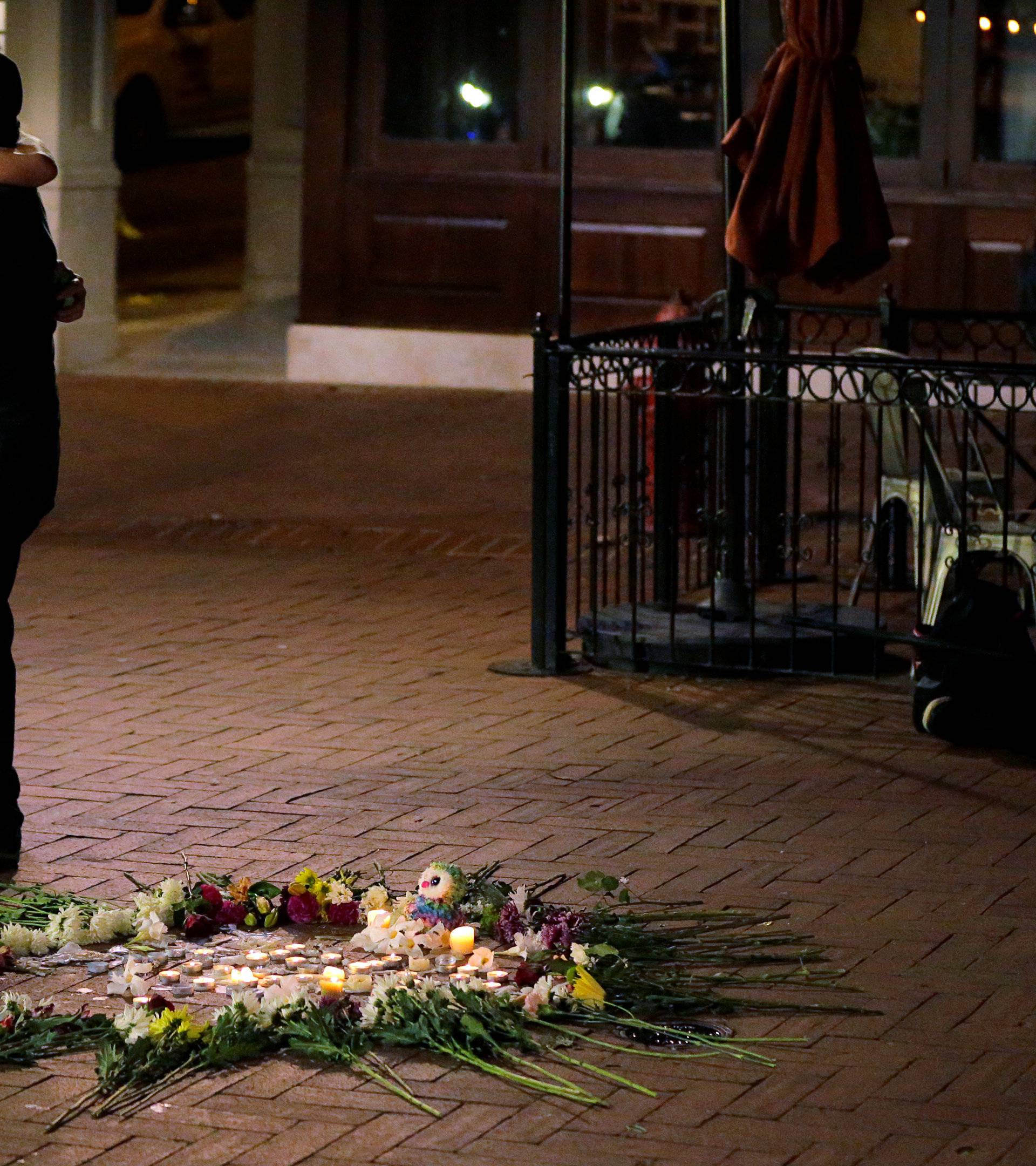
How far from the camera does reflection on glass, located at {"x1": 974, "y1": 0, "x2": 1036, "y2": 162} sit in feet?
48.1

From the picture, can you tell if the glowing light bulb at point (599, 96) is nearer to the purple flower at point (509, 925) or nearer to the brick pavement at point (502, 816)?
the brick pavement at point (502, 816)

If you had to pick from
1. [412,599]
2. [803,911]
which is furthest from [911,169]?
[803,911]

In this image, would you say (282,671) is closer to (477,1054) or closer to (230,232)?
(477,1054)

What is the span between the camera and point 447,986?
15.6ft

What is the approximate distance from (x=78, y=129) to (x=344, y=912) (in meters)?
11.4

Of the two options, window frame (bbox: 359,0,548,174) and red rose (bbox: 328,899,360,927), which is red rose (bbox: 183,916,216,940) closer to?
red rose (bbox: 328,899,360,927)

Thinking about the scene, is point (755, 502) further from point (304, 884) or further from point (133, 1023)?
point (133, 1023)

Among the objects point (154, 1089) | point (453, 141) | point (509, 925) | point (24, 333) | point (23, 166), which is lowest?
point (154, 1089)

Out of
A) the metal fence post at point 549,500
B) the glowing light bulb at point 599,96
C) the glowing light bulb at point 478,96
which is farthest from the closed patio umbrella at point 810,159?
the glowing light bulb at point 478,96

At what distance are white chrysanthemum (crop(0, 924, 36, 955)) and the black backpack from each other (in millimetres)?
3089

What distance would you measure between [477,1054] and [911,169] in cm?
1141

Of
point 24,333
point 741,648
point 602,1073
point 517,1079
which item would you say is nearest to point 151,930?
point 517,1079

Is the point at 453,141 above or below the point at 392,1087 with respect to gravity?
above

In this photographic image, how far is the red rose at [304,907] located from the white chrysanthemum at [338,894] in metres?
0.04
